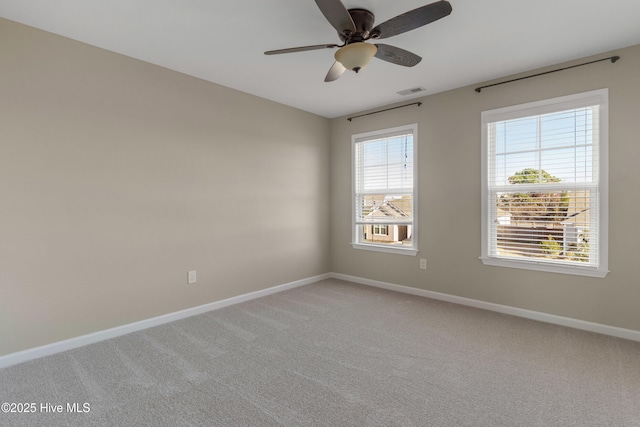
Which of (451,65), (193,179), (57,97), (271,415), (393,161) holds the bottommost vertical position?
(271,415)

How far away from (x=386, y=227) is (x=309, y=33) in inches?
110

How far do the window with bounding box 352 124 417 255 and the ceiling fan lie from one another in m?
1.93

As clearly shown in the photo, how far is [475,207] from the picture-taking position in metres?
3.65

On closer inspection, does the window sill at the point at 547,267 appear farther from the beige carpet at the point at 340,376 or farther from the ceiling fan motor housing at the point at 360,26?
the ceiling fan motor housing at the point at 360,26

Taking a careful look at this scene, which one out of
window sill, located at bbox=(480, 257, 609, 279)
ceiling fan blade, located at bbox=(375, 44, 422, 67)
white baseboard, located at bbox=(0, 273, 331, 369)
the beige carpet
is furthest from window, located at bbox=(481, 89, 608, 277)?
white baseboard, located at bbox=(0, 273, 331, 369)

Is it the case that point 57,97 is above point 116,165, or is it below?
above

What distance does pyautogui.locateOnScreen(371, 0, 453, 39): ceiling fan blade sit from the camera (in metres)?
1.76

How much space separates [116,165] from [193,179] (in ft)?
2.42

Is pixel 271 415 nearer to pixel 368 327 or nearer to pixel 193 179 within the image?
pixel 368 327

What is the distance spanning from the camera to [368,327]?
3.08m

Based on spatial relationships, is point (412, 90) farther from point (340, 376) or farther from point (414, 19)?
point (340, 376)

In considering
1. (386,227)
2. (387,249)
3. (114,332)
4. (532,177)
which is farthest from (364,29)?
(114,332)

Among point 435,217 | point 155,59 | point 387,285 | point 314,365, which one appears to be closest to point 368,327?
point 314,365

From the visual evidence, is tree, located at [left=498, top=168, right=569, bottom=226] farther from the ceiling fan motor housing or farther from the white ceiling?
the ceiling fan motor housing
